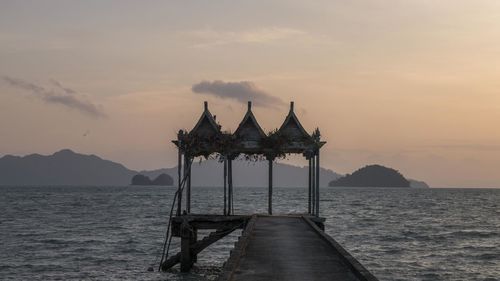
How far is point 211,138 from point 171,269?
6.63 metres

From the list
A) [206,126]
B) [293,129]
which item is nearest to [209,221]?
[206,126]

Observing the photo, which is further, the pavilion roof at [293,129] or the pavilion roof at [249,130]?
the pavilion roof at [293,129]

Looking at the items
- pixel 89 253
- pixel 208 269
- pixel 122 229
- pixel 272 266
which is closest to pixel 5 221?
pixel 122 229

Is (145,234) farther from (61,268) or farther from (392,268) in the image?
(392,268)

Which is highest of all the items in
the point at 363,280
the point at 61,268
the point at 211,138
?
the point at 211,138

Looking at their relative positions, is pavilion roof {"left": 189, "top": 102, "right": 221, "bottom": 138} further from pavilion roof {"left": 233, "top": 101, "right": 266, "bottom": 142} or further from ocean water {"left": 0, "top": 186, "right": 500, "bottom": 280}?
ocean water {"left": 0, "top": 186, "right": 500, "bottom": 280}

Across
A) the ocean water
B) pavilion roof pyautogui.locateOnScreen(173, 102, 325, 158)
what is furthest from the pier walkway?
the ocean water

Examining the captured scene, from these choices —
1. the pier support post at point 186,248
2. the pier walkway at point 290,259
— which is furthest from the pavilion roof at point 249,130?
the pier walkway at point 290,259

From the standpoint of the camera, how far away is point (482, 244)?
170 feet

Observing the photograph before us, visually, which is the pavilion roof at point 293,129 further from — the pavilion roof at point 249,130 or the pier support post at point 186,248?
the pier support post at point 186,248

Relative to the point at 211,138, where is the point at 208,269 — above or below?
below

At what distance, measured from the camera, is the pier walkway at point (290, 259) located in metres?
15.0

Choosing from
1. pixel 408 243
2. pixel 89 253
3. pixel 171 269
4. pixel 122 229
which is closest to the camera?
pixel 171 269

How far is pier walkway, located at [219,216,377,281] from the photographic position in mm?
15000
